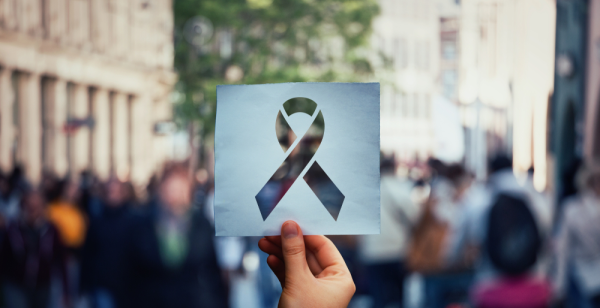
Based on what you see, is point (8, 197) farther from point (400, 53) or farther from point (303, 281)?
point (400, 53)

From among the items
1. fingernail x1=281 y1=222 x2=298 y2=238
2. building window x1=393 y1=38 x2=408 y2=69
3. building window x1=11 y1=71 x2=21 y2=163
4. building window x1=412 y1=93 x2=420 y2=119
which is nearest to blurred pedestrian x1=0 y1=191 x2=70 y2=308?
fingernail x1=281 y1=222 x2=298 y2=238

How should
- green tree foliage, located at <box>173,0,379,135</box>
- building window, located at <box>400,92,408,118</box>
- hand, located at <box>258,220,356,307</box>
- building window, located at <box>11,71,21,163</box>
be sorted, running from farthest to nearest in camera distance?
1. building window, located at <box>400,92,408,118</box>
2. green tree foliage, located at <box>173,0,379,135</box>
3. building window, located at <box>11,71,21,163</box>
4. hand, located at <box>258,220,356,307</box>

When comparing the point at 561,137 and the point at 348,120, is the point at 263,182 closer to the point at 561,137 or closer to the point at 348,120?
the point at 348,120

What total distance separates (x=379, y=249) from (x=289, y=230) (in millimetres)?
4868

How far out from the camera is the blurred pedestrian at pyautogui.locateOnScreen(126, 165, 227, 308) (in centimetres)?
502

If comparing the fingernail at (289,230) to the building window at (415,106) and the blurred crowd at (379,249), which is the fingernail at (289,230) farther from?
the building window at (415,106)

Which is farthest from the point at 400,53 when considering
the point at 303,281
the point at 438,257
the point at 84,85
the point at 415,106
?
the point at 303,281

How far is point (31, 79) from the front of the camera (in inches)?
749

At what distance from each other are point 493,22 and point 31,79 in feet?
53.5

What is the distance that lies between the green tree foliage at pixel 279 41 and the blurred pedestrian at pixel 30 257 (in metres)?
12.8

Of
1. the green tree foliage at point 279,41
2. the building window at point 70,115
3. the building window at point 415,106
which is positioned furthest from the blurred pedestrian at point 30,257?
the building window at point 415,106

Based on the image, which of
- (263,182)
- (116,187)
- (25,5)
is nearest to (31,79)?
(25,5)

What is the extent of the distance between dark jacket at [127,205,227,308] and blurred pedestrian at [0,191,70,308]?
2516 mm

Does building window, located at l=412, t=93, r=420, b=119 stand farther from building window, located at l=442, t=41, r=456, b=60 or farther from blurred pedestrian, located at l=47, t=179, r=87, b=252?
blurred pedestrian, located at l=47, t=179, r=87, b=252
